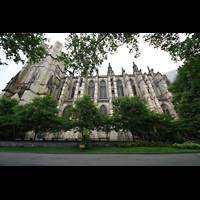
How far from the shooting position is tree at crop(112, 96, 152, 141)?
38.7 ft

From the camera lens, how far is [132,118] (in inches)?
461

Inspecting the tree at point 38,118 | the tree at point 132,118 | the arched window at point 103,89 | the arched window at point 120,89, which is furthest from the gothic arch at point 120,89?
the tree at point 38,118

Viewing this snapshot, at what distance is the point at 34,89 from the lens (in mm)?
20203

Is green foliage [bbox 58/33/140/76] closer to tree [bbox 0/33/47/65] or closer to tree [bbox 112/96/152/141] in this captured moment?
tree [bbox 0/33/47/65]

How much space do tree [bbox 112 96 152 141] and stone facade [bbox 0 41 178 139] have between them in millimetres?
5476

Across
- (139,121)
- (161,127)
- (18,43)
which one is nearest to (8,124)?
(18,43)

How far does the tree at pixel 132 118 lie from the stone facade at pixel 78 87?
548 centimetres

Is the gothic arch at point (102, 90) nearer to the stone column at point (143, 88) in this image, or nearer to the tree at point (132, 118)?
the stone column at point (143, 88)

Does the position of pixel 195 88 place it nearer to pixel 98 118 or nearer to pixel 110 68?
pixel 98 118

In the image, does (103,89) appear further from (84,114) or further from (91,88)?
(84,114)

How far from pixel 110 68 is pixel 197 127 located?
2535 cm

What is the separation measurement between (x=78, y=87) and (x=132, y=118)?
1689 centimetres
